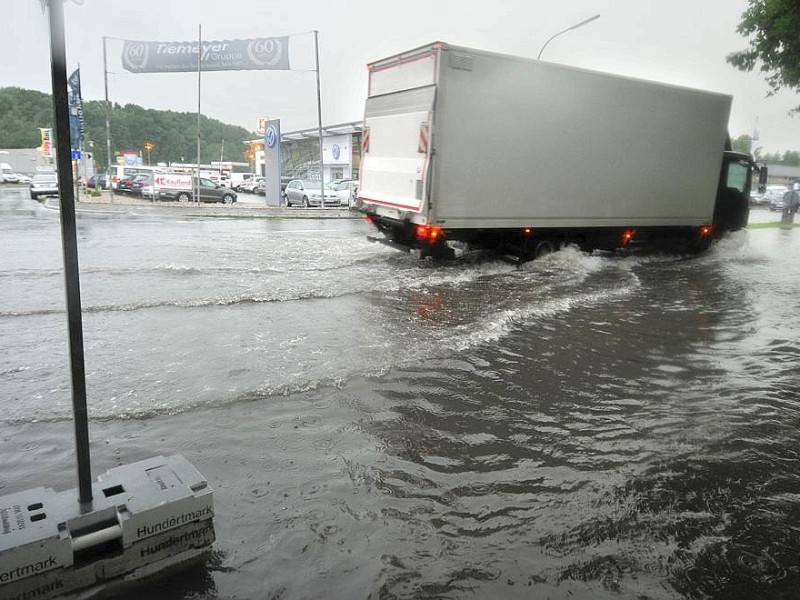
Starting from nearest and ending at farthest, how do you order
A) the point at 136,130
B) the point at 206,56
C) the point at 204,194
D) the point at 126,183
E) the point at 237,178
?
the point at 206,56, the point at 204,194, the point at 126,183, the point at 136,130, the point at 237,178

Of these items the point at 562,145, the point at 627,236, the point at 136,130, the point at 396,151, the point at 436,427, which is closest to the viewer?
the point at 436,427

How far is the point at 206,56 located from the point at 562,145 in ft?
70.9

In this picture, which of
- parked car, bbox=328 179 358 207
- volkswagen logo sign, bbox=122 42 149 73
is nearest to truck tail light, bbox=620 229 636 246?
parked car, bbox=328 179 358 207

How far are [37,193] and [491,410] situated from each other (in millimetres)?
34495

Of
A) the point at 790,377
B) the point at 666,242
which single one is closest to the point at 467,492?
the point at 790,377

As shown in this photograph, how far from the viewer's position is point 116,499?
8.23 feet

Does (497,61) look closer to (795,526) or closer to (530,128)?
(530,128)

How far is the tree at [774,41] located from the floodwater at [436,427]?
751 cm

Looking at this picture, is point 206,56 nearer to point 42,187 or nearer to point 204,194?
point 204,194

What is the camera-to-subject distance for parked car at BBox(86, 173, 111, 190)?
38019 millimetres

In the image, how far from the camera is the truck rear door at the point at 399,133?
10.1 m

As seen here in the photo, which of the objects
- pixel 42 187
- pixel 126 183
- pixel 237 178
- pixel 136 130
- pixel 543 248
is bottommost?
pixel 543 248

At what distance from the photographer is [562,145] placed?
1149cm

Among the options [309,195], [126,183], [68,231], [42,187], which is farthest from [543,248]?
[126,183]
